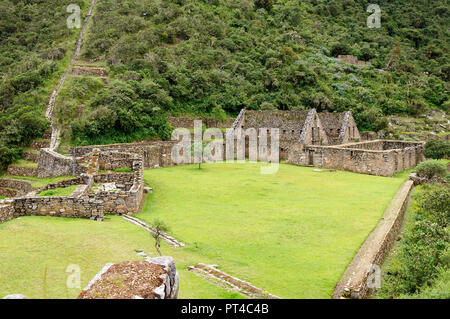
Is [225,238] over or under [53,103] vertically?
under

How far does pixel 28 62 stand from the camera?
43344mm

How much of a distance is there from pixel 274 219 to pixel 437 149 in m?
24.6

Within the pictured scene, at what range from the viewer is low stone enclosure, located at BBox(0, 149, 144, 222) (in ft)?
42.4

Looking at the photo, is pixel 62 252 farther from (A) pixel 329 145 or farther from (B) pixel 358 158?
(A) pixel 329 145

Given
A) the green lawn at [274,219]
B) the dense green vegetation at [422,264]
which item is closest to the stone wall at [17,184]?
the green lawn at [274,219]

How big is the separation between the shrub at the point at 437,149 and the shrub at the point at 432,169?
6.87 meters

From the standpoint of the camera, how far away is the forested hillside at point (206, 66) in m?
35.9

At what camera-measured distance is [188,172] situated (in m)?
26.8

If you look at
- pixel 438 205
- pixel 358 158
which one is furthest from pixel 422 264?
pixel 358 158

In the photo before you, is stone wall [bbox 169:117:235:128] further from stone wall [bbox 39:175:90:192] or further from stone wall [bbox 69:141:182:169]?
stone wall [bbox 39:175:90:192]

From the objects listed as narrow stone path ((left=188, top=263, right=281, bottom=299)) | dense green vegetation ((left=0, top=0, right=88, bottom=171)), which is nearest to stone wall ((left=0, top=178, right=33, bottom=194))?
dense green vegetation ((left=0, top=0, right=88, bottom=171))

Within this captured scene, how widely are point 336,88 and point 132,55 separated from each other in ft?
86.2

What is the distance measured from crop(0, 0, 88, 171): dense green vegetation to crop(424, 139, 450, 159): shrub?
32889 millimetres
